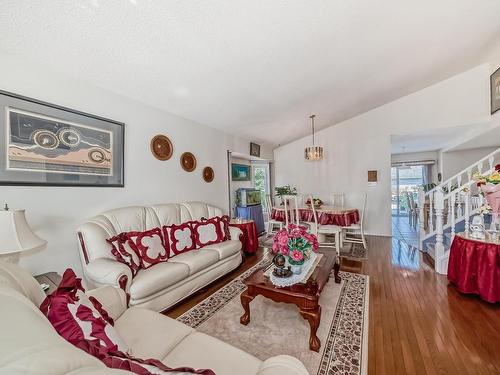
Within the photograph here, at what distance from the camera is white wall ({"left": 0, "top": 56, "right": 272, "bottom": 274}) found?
187 centimetres

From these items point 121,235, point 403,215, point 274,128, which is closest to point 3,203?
point 121,235

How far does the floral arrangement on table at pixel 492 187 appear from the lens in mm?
2164

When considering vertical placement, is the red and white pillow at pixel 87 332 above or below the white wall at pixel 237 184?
below

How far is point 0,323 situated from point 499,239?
11.6 feet

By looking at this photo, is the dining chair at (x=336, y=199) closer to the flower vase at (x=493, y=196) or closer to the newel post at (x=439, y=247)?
the newel post at (x=439, y=247)

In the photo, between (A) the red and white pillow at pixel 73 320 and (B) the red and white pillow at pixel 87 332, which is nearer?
(B) the red and white pillow at pixel 87 332

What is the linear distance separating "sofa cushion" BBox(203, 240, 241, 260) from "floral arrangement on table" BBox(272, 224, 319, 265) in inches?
36.8

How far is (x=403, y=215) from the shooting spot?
7953 mm

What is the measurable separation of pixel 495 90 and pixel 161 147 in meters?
5.44

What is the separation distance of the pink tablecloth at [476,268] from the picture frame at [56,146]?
151 inches

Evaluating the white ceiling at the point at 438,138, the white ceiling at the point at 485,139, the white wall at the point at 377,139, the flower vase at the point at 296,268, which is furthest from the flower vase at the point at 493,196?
the white ceiling at the point at 438,138

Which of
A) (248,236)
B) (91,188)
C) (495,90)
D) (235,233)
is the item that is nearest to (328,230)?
(248,236)

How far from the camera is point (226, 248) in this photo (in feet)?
8.98

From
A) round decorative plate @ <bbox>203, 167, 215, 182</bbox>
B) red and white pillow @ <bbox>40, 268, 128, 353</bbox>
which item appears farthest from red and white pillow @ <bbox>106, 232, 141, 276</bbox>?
round decorative plate @ <bbox>203, 167, 215, 182</bbox>
